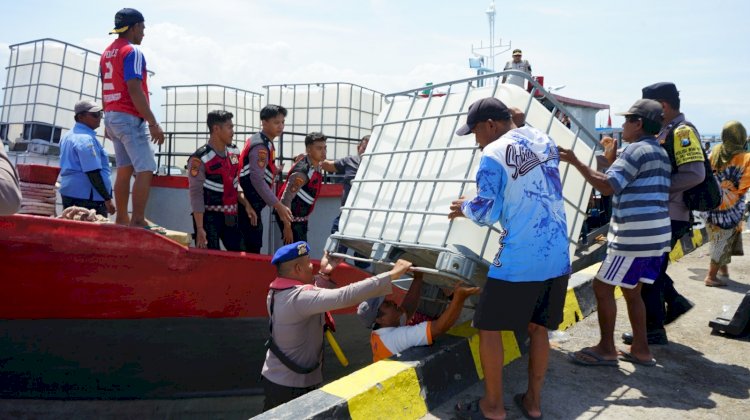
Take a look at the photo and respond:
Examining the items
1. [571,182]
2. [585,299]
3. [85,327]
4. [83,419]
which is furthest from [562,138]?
[83,419]

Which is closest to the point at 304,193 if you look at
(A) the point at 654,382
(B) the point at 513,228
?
(B) the point at 513,228

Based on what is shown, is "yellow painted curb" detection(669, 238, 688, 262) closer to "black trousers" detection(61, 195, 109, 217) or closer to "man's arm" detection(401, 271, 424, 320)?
"man's arm" detection(401, 271, 424, 320)

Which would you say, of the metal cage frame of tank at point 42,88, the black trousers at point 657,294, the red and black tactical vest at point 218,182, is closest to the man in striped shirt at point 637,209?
the black trousers at point 657,294

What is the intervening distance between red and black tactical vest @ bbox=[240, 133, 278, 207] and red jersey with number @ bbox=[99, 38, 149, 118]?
1005 mm

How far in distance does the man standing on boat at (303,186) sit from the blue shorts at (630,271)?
283 centimetres

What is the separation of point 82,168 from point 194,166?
1063 millimetres

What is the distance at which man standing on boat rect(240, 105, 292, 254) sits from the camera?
192 inches

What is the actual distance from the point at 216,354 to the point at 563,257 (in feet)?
9.93

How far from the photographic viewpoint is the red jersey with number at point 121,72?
13.8ft

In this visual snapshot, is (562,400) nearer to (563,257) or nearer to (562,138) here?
(563,257)

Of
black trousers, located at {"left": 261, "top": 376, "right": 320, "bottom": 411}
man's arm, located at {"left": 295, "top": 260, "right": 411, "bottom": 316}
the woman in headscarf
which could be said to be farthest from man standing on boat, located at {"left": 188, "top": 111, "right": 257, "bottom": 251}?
the woman in headscarf

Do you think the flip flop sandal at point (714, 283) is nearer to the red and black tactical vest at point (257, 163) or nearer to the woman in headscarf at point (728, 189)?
the woman in headscarf at point (728, 189)

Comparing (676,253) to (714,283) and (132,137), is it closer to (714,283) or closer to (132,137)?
(714,283)

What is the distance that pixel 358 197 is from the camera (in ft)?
12.2
